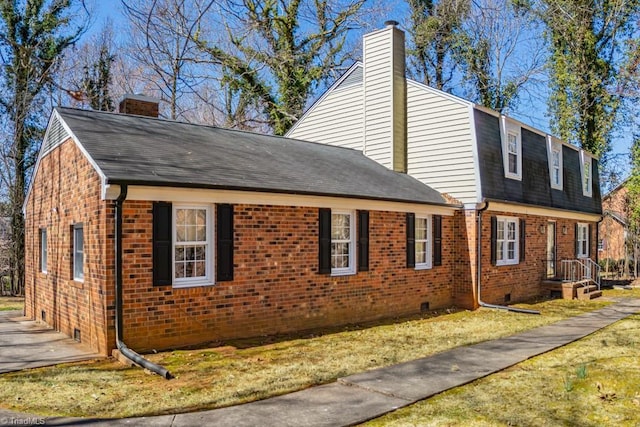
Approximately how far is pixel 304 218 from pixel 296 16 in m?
18.2

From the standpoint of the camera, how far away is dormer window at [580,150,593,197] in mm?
20953

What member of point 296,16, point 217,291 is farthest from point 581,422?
point 296,16

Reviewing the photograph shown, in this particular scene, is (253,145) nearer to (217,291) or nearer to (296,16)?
(217,291)

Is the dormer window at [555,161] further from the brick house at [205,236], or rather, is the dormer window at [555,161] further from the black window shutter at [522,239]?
the brick house at [205,236]

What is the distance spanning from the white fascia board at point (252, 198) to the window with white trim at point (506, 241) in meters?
3.50

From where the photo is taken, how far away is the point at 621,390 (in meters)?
6.17

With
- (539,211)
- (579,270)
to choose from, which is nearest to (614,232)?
(579,270)

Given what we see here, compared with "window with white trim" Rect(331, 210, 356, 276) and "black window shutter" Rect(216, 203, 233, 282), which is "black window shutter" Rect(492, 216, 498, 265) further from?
"black window shutter" Rect(216, 203, 233, 282)

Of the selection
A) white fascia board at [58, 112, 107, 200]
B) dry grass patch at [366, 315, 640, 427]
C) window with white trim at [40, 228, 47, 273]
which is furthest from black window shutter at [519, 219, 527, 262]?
window with white trim at [40, 228, 47, 273]

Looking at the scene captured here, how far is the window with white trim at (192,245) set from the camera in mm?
8398

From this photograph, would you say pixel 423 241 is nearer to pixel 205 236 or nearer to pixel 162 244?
pixel 205 236

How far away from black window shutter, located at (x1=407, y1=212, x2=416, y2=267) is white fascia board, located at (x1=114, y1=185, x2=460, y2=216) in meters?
0.22

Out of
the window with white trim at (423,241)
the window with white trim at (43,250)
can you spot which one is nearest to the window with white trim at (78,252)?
the window with white trim at (43,250)

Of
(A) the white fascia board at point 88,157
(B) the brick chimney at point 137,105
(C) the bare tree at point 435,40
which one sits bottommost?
(A) the white fascia board at point 88,157
